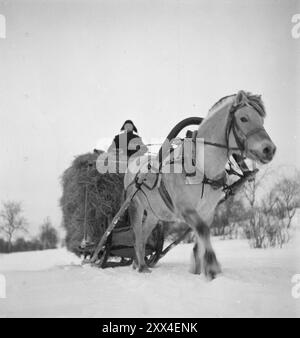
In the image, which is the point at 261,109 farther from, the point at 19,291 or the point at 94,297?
the point at 19,291

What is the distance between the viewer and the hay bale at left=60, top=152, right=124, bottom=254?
5.38 m

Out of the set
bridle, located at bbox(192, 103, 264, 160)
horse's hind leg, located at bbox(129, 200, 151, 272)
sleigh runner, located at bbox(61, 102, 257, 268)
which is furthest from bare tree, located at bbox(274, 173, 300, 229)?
bridle, located at bbox(192, 103, 264, 160)

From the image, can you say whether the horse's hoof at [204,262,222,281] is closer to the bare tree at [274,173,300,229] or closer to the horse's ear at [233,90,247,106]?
the horse's ear at [233,90,247,106]

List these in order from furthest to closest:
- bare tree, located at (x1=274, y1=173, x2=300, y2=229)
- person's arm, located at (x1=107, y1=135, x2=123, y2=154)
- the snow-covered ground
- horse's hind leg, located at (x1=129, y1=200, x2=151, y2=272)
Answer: bare tree, located at (x1=274, y1=173, x2=300, y2=229)
person's arm, located at (x1=107, y1=135, x2=123, y2=154)
horse's hind leg, located at (x1=129, y1=200, x2=151, y2=272)
the snow-covered ground

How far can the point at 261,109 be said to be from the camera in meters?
3.48

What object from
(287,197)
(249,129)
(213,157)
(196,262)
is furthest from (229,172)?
(287,197)

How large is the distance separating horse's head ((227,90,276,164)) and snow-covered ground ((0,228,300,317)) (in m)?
1.16

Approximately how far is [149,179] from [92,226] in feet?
4.54

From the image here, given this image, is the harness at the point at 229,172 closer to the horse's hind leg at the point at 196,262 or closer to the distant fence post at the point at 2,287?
the horse's hind leg at the point at 196,262

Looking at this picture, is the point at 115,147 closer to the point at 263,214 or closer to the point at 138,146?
the point at 138,146

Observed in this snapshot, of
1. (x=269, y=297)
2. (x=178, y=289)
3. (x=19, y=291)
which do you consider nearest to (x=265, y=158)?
(x=269, y=297)

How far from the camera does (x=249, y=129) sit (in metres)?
3.38

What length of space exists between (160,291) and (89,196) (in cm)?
208

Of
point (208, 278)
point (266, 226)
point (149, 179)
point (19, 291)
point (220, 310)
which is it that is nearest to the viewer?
point (220, 310)
